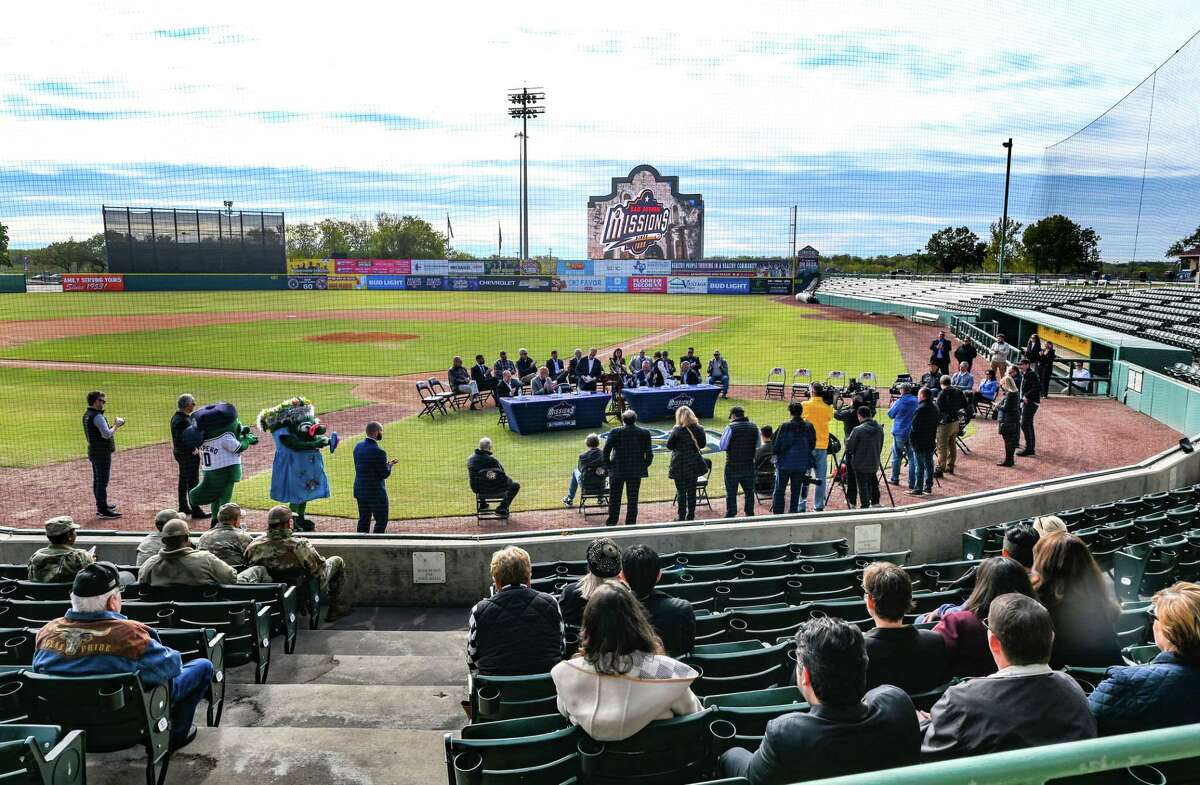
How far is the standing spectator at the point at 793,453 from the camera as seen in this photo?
991cm

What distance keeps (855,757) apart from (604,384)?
54.4 feet

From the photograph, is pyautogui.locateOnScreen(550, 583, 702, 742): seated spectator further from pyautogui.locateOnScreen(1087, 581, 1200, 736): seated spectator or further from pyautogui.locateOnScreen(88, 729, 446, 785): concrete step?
pyautogui.locateOnScreen(1087, 581, 1200, 736): seated spectator

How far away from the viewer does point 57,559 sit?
6.03 m

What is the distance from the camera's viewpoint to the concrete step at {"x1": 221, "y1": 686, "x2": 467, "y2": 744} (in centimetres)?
457

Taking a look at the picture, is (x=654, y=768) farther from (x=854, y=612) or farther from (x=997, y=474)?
(x=997, y=474)

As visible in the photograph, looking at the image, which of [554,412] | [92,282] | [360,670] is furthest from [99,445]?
[92,282]

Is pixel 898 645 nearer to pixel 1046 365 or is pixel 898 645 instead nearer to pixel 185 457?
pixel 185 457

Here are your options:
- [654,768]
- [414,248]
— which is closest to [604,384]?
[654,768]

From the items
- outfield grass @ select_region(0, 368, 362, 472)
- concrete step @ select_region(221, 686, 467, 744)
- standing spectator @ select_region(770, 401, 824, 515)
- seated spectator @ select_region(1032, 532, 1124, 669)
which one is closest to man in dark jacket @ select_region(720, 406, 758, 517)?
standing spectator @ select_region(770, 401, 824, 515)

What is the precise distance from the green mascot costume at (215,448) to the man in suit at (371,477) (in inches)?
66.5

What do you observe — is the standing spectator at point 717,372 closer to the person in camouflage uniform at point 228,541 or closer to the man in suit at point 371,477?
the man in suit at point 371,477

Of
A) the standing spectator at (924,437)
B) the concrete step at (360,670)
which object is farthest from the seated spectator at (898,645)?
the standing spectator at (924,437)

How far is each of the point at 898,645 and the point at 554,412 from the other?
13.0 meters

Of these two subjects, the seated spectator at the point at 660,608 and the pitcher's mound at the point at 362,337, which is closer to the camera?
the seated spectator at the point at 660,608
